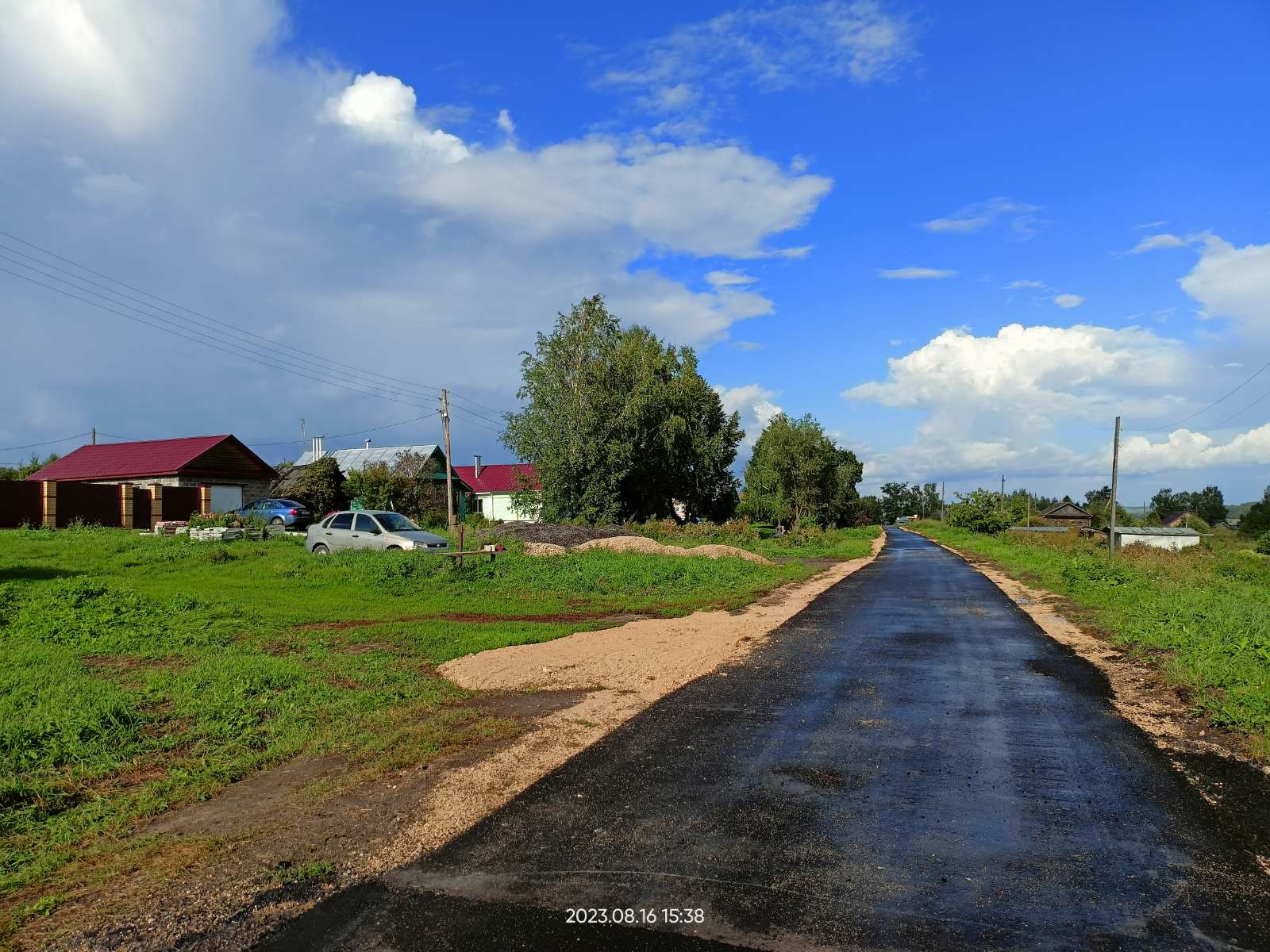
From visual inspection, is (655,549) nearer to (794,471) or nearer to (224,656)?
(224,656)

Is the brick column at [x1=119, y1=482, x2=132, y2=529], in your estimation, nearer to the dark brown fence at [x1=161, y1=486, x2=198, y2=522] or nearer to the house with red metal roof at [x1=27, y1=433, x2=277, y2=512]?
the dark brown fence at [x1=161, y1=486, x2=198, y2=522]

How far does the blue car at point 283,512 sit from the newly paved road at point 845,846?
32.0m

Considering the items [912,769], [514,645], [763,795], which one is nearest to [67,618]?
[514,645]

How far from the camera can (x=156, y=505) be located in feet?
113

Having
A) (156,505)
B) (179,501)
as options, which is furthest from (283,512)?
(156,505)

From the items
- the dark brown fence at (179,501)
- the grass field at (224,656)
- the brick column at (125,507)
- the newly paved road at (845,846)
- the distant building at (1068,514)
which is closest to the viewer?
the newly paved road at (845,846)

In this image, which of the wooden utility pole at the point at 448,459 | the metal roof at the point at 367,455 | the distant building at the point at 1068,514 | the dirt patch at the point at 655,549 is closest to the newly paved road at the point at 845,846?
the dirt patch at the point at 655,549

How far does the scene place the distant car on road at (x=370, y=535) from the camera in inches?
851

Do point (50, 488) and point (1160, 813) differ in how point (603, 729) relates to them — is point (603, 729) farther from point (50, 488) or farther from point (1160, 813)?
point (50, 488)

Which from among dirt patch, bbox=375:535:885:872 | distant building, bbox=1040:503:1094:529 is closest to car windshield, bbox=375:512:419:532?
dirt patch, bbox=375:535:885:872

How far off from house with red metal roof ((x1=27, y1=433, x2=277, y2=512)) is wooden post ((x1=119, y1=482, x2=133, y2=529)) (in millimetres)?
4898

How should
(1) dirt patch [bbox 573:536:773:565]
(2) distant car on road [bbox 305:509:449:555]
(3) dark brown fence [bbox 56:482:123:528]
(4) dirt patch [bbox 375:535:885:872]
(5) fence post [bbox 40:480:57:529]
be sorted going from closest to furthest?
(4) dirt patch [bbox 375:535:885:872], (2) distant car on road [bbox 305:509:449:555], (1) dirt patch [bbox 573:536:773:565], (5) fence post [bbox 40:480:57:529], (3) dark brown fence [bbox 56:482:123:528]

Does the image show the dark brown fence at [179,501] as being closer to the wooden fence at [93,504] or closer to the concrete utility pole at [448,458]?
the wooden fence at [93,504]

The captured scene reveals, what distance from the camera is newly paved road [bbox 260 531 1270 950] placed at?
3.76 meters
